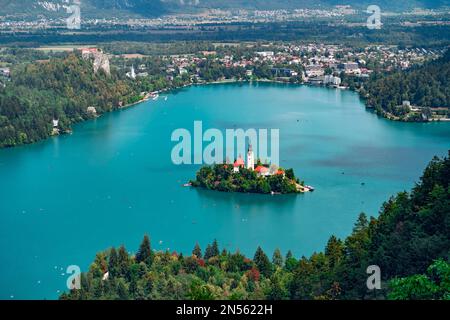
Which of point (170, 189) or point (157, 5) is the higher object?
point (157, 5)

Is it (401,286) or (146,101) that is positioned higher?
(401,286)

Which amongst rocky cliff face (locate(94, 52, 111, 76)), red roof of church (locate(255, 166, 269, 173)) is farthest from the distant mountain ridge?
red roof of church (locate(255, 166, 269, 173))

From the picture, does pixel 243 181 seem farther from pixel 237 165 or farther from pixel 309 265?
pixel 309 265

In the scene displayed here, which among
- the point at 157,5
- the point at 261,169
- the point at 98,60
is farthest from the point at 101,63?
the point at 157,5
